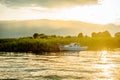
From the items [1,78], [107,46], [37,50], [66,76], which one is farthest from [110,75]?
[107,46]

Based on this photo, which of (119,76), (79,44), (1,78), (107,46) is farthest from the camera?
(107,46)

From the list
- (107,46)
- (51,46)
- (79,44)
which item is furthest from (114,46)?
(51,46)

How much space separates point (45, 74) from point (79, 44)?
6821 centimetres

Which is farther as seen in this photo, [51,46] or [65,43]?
[65,43]

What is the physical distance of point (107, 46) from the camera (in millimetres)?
112875

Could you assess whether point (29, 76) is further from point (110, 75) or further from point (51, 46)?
point (51, 46)

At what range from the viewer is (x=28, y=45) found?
93438 millimetres

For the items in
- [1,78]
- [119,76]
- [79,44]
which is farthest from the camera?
[79,44]

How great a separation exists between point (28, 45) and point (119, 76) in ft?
196

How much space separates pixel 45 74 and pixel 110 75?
297 inches

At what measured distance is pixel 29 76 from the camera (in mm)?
35438

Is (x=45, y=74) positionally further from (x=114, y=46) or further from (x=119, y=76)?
(x=114, y=46)

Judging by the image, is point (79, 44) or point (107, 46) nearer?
point (79, 44)

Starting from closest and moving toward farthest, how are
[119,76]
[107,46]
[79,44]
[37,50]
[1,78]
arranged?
1. [1,78]
2. [119,76]
3. [37,50]
4. [79,44]
5. [107,46]
